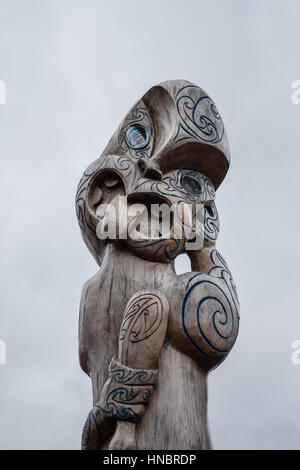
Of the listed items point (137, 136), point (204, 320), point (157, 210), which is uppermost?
point (137, 136)

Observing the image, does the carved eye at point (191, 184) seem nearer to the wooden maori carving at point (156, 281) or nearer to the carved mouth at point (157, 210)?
the wooden maori carving at point (156, 281)

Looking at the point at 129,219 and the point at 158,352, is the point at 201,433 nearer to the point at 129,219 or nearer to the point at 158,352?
the point at 158,352

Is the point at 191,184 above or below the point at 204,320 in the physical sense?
above

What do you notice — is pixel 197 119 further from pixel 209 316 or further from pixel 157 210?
pixel 209 316

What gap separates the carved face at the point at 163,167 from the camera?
4.38 meters

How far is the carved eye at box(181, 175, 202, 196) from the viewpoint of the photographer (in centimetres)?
474

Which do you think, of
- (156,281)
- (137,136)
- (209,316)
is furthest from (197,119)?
(209,316)

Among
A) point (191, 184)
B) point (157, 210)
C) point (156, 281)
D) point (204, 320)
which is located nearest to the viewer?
point (204, 320)

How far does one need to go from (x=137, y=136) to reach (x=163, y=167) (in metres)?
0.43

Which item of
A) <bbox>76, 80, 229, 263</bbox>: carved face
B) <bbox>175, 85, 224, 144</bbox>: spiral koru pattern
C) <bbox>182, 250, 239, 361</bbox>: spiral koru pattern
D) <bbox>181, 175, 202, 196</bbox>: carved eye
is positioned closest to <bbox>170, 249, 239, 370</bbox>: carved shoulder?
<bbox>182, 250, 239, 361</bbox>: spiral koru pattern

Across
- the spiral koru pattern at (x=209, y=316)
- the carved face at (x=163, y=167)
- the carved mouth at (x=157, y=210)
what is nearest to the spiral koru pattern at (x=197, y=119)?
the carved face at (x=163, y=167)

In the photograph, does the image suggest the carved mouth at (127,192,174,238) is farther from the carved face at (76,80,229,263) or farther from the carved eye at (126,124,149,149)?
the carved eye at (126,124,149,149)

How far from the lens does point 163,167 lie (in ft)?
15.4
